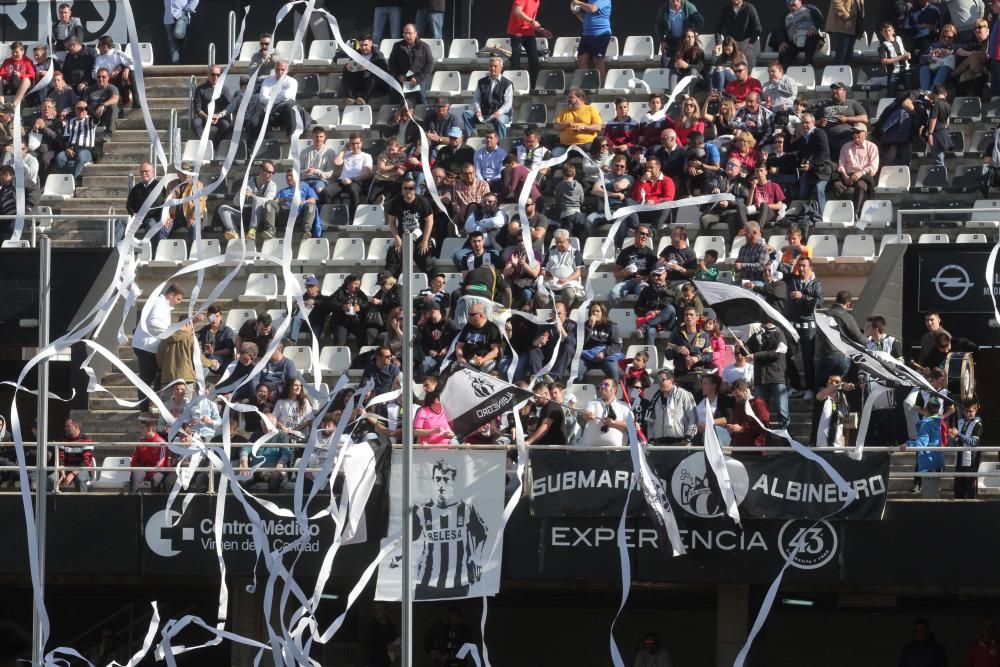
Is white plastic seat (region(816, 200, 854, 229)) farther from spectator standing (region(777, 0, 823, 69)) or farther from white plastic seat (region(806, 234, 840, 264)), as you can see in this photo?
spectator standing (region(777, 0, 823, 69))

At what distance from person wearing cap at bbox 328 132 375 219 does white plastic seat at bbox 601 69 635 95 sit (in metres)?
2.89

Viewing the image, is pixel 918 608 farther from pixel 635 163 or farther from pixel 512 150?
pixel 512 150

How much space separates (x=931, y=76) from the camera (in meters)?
18.0

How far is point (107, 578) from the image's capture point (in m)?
14.9

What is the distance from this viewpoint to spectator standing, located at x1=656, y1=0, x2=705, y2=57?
19.2 metres

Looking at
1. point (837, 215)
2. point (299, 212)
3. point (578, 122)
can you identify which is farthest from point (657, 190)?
point (299, 212)

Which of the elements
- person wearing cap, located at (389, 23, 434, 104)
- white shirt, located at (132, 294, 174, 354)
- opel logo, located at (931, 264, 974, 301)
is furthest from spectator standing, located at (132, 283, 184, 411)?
opel logo, located at (931, 264, 974, 301)

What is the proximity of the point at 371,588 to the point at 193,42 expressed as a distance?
984cm

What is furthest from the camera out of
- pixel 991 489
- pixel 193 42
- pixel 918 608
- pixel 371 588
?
pixel 193 42

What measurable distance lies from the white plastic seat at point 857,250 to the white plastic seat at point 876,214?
0.34m

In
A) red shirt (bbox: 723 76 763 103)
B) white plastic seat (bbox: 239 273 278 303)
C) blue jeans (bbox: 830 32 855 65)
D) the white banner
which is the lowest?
the white banner

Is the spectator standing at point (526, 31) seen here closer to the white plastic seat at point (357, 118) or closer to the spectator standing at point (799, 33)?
the white plastic seat at point (357, 118)

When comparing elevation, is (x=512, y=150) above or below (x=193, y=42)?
below

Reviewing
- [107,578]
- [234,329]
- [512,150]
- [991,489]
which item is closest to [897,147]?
[512,150]
